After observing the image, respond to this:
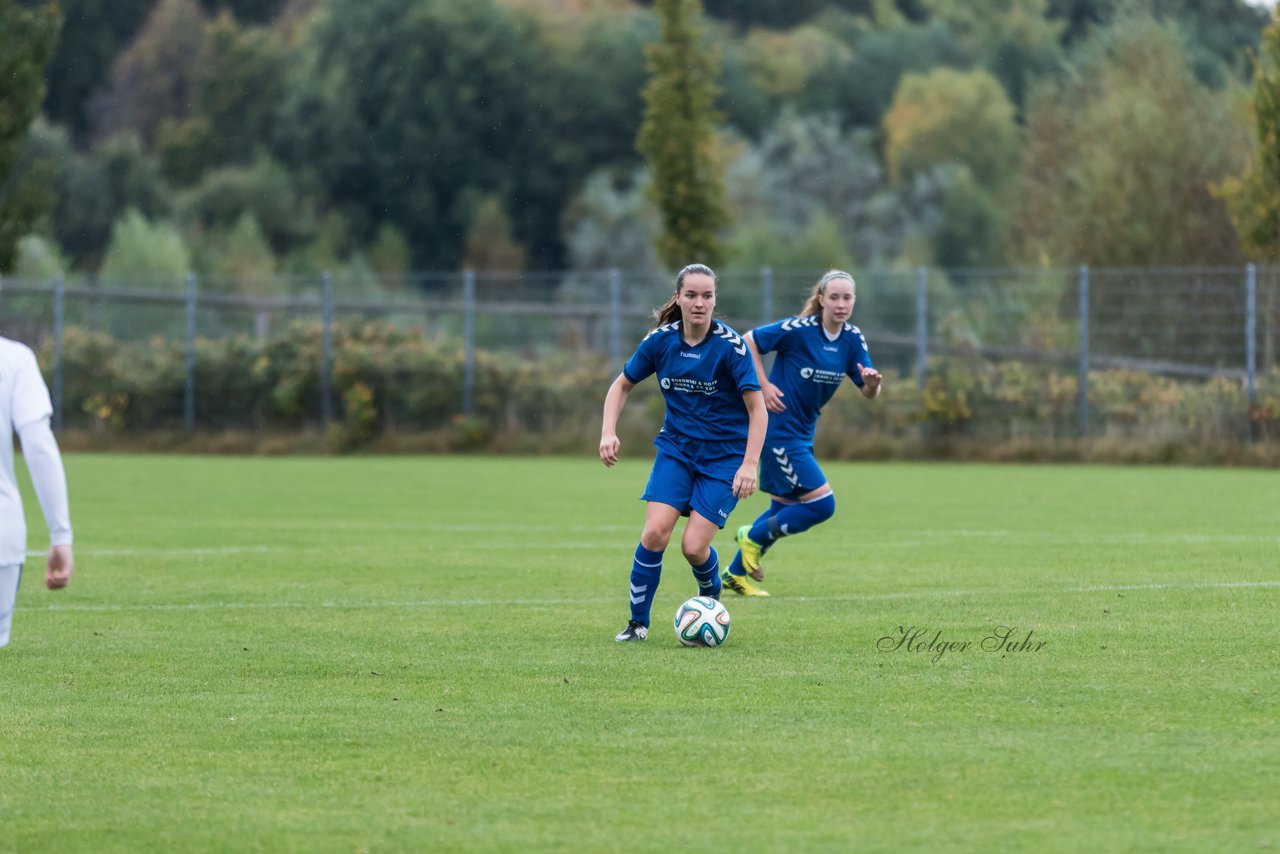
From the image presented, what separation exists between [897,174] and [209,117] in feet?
90.6

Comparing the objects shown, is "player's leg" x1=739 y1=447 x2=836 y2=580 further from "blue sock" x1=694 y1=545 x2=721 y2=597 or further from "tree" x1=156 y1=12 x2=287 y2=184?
"tree" x1=156 y1=12 x2=287 y2=184

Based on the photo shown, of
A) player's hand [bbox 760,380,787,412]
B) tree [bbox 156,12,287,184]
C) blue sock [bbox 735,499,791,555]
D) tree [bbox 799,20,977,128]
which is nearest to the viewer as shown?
player's hand [bbox 760,380,787,412]

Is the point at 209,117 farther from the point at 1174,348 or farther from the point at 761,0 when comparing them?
the point at 1174,348

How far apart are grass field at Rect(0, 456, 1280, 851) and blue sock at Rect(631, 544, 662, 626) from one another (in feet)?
0.92

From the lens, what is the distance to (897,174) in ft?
237

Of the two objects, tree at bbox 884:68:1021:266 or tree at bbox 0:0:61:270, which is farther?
tree at bbox 884:68:1021:266

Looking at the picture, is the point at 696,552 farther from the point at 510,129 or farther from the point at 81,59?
the point at 81,59

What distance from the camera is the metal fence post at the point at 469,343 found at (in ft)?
99.9

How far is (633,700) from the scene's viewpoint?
7441 millimetres

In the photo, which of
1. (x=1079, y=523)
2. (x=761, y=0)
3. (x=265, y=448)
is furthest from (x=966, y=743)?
(x=761, y=0)

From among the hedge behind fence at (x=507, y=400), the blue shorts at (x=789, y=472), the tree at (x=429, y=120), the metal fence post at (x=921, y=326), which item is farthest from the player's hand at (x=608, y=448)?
the tree at (x=429, y=120)

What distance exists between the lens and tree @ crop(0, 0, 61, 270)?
30.5m

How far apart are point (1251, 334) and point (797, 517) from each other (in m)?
16.5

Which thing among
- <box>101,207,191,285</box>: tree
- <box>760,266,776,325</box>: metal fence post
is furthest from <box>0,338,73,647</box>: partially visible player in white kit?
<box>101,207,191,285</box>: tree
